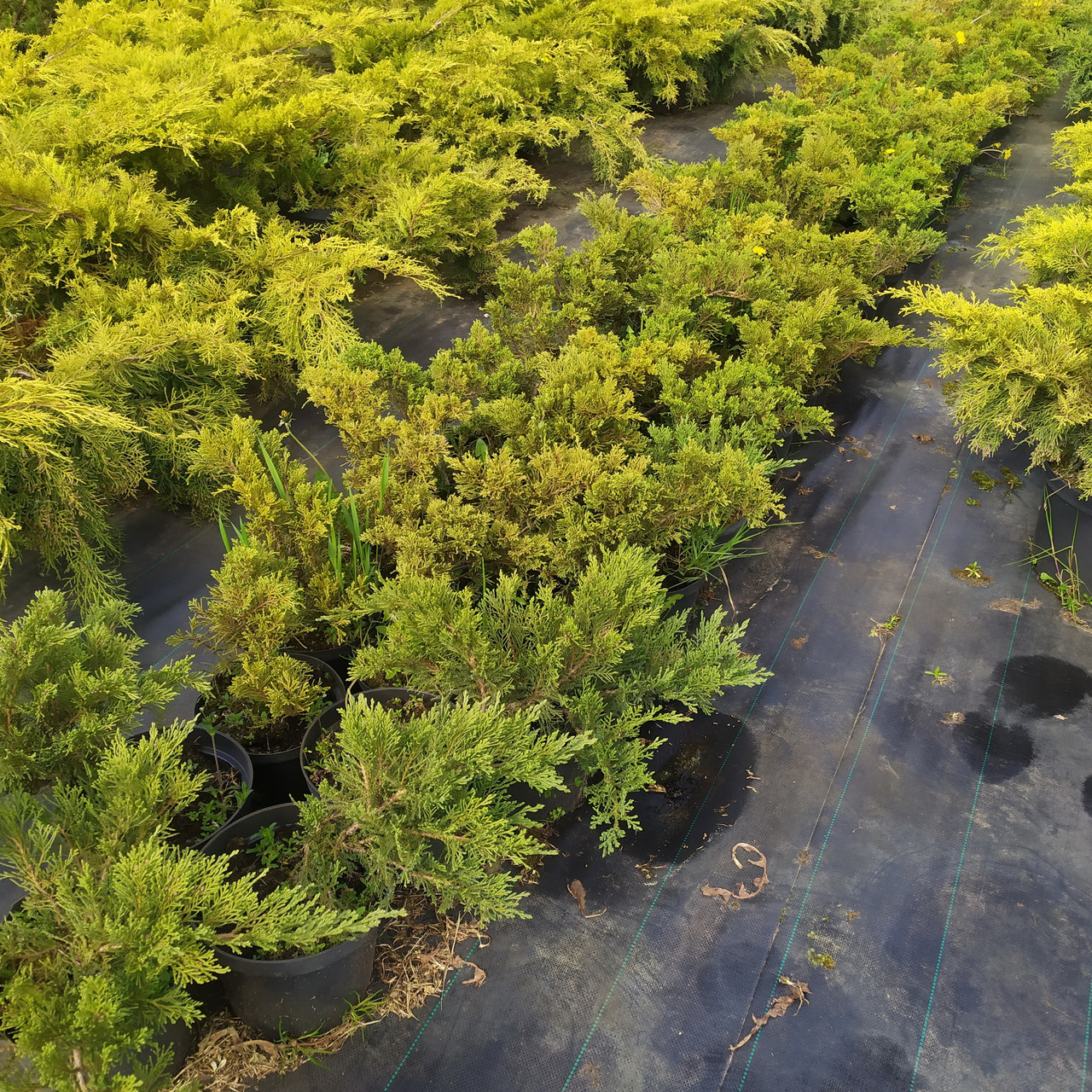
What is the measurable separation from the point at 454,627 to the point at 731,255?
2.41 metres

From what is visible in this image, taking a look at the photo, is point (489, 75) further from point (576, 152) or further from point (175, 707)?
point (175, 707)

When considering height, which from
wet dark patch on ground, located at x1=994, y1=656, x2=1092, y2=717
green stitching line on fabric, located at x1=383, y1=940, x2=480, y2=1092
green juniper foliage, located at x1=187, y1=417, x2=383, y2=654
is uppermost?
green juniper foliage, located at x1=187, y1=417, x2=383, y2=654

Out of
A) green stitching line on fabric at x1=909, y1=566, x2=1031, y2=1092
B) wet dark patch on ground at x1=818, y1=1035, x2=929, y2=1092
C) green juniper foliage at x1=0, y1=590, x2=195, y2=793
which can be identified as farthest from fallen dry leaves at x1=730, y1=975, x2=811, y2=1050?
green juniper foliage at x1=0, y1=590, x2=195, y2=793

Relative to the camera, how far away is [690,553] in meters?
2.95

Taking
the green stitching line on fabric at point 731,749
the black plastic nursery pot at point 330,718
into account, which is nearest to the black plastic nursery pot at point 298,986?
the black plastic nursery pot at point 330,718

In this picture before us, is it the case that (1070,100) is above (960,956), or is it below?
above

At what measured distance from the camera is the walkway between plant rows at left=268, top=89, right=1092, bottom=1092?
1.99m

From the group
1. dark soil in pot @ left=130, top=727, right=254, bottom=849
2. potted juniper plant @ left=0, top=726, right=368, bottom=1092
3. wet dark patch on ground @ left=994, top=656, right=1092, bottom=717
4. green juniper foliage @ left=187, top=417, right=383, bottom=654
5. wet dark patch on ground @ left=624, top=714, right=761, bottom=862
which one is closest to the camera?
potted juniper plant @ left=0, top=726, right=368, bottom=1092

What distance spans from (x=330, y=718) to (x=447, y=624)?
1.95ft

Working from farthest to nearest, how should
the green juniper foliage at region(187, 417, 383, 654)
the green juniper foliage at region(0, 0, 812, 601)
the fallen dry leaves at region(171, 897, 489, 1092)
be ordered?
1. the green juniper foliage at region(0, 0, 812, 601)
2. the green juniper foliage at region(187, 417, 383, 654)
3. the fallen dry leaves at region(171, 897, 489, 1092)

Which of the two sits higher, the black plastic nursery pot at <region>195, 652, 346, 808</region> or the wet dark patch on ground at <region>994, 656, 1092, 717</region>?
the black plastic nursery pot at <region>195, 652, 346, 808</region>

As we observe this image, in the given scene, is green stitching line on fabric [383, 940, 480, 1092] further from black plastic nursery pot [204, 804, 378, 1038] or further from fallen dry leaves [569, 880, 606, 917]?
fallen dry leaves [569, 880, 606, 917]

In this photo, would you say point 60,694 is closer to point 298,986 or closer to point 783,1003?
point 298,986

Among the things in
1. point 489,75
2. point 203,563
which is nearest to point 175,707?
point 203,563
